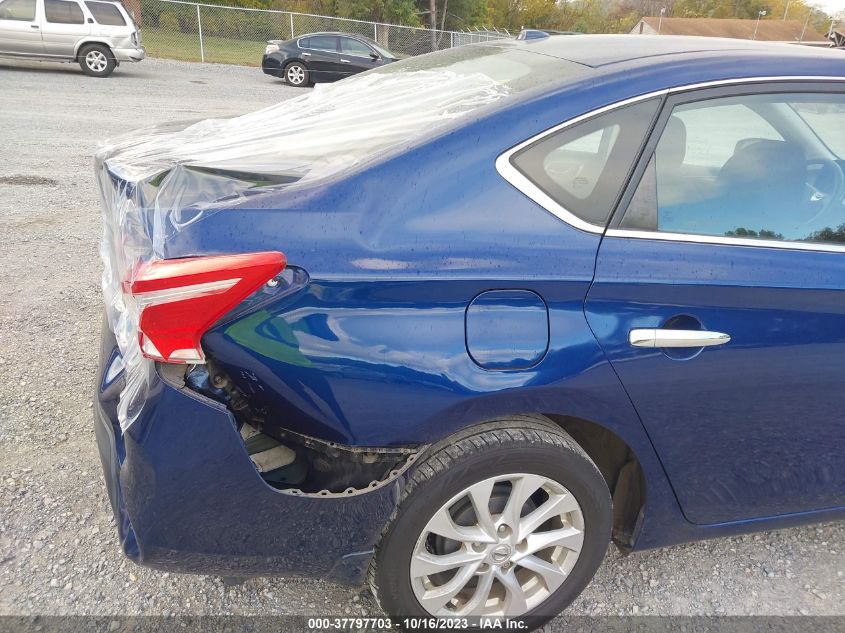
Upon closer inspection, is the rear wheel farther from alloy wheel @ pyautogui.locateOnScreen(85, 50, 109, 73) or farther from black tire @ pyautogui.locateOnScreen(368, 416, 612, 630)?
black tire @ pyautogui.locateOnScreen(368, 416, 612, 630)

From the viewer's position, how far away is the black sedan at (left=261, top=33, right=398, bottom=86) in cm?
1725

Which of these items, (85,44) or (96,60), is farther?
(96,60)

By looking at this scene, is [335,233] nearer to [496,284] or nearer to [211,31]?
[496,284]

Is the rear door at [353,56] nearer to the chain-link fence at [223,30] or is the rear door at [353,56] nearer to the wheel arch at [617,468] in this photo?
the chain-link fence at [223,30]

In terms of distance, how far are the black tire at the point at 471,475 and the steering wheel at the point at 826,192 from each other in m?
1.09

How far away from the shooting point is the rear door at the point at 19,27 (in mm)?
13617

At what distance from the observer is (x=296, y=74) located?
17.5 meters

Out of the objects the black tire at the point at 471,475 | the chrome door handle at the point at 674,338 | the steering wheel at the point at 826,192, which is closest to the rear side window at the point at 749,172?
the steering wheel at the point at 826,192

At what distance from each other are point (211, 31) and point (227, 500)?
78.3ft

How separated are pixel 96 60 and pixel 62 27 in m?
0.89

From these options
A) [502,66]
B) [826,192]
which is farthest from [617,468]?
[502,66]

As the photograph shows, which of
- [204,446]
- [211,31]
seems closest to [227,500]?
[204,446]

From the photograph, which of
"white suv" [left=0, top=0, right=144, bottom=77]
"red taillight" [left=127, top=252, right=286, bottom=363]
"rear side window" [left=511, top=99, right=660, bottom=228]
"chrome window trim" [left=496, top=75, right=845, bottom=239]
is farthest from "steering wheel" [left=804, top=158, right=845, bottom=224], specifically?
"white suv" [left=0, top=0, right=144, bottom=77]

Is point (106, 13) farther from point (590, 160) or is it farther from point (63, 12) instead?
point (590, 160)
